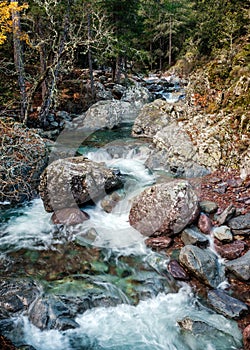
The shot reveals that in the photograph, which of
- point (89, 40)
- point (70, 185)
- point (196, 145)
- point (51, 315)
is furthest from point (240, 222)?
point (89, 40)

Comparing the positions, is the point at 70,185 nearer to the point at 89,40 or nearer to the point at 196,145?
the point at 196,145

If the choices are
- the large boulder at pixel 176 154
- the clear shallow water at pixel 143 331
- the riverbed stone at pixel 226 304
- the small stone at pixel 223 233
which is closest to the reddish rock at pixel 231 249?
the small stone at pixel 223 233

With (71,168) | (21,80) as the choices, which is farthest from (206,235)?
(21,80)

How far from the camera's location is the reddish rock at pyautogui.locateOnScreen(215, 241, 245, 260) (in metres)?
5.83

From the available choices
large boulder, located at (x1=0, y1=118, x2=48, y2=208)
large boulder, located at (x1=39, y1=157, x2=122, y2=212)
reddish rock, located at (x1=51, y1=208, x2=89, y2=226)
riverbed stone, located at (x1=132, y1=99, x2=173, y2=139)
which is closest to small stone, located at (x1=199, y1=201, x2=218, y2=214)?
large boulder, located at (x1=39, y1=157, x2=122, y2=212)

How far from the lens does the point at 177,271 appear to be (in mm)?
5641

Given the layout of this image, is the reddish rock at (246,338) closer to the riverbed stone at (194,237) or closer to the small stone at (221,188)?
the riverbed stone at (194,237)

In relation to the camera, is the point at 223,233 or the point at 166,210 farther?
the point at 166,210

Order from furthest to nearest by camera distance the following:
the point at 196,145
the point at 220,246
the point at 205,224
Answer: the point at 196,145
the point at 205,224
the point at 220,246

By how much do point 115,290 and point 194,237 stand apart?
6.64 feet

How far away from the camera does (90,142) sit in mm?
12727

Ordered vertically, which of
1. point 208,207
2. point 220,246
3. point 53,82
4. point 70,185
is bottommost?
point 220,246

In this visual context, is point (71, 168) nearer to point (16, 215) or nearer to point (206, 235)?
point (16, 215)

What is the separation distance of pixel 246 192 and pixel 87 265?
170 inches
